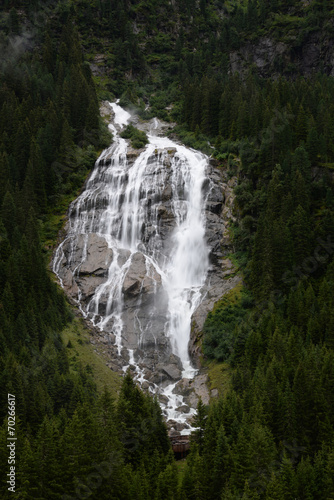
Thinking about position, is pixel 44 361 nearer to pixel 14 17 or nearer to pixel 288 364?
pixel 288 364

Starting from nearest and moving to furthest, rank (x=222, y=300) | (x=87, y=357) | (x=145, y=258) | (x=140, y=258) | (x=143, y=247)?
(x=87, y=357) < (x=222, y=300) < (x=140, y=258) < (x=145, y=258) < (x=143, y=247)

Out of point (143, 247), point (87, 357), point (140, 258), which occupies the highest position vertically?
point (143, 247)

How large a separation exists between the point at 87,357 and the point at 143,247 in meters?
23.5

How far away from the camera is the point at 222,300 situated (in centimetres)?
7200

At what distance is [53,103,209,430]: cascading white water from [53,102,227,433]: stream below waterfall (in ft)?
0.46

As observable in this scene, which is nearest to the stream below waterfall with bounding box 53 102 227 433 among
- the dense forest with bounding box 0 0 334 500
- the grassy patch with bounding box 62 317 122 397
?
the grassy patch with bounding box 62 317 122 397

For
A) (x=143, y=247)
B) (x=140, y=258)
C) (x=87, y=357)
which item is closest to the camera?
(x=87, y=357)

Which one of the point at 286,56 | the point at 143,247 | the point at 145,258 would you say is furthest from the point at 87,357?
the point at 286,56

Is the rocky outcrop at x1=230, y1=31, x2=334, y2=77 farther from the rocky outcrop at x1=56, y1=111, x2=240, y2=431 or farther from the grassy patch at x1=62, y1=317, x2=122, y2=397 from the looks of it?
the grassy patch at x1=62, y1=317, x2=122, y2=397

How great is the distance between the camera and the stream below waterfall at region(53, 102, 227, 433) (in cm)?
6725

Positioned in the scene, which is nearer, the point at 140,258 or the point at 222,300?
the point at 222,300

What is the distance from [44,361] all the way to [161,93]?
95.3 meters

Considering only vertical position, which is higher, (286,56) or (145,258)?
(286,56)

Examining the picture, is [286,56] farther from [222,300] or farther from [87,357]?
[87,357]
